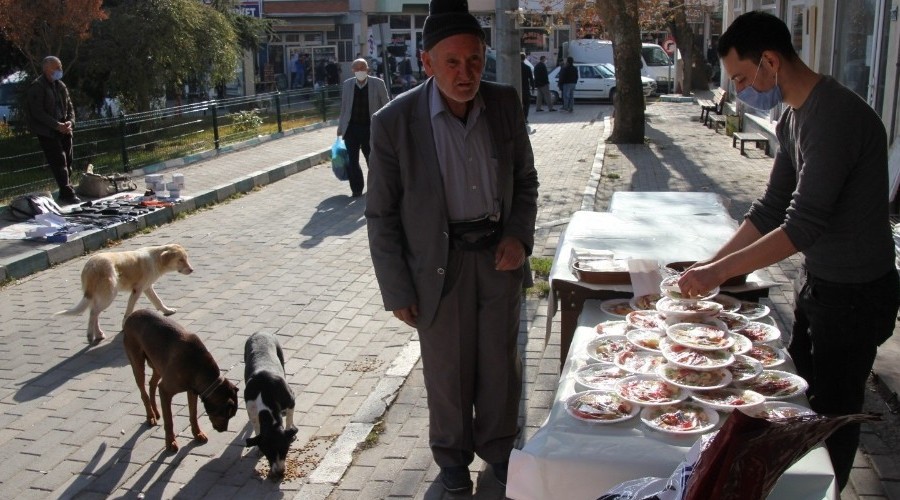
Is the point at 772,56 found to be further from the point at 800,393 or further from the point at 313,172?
the point at 313,172

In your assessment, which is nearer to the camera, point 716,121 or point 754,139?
point 754,139

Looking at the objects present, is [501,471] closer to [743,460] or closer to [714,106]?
[743,460]

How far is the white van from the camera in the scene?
103ft

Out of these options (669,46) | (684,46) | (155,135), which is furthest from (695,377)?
(669,46)

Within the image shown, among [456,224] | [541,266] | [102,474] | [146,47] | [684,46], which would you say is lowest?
[102,474]

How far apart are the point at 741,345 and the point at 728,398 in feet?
1.48

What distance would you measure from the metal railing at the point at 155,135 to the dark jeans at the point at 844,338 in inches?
460

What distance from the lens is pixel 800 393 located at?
3012 millimetres

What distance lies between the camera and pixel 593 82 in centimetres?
2864

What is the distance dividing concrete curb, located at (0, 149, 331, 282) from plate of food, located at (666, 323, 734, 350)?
7.68 metres

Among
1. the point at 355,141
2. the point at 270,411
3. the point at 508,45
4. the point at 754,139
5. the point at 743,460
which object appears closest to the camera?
the point at 743,460

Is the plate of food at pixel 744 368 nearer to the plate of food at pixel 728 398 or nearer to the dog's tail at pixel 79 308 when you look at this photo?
the plate of food at pixel 728 398

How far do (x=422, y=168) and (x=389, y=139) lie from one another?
0.64ft

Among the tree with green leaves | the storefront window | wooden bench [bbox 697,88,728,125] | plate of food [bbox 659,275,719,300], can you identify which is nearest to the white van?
wooden bench [bbox 697,88,728,125]
